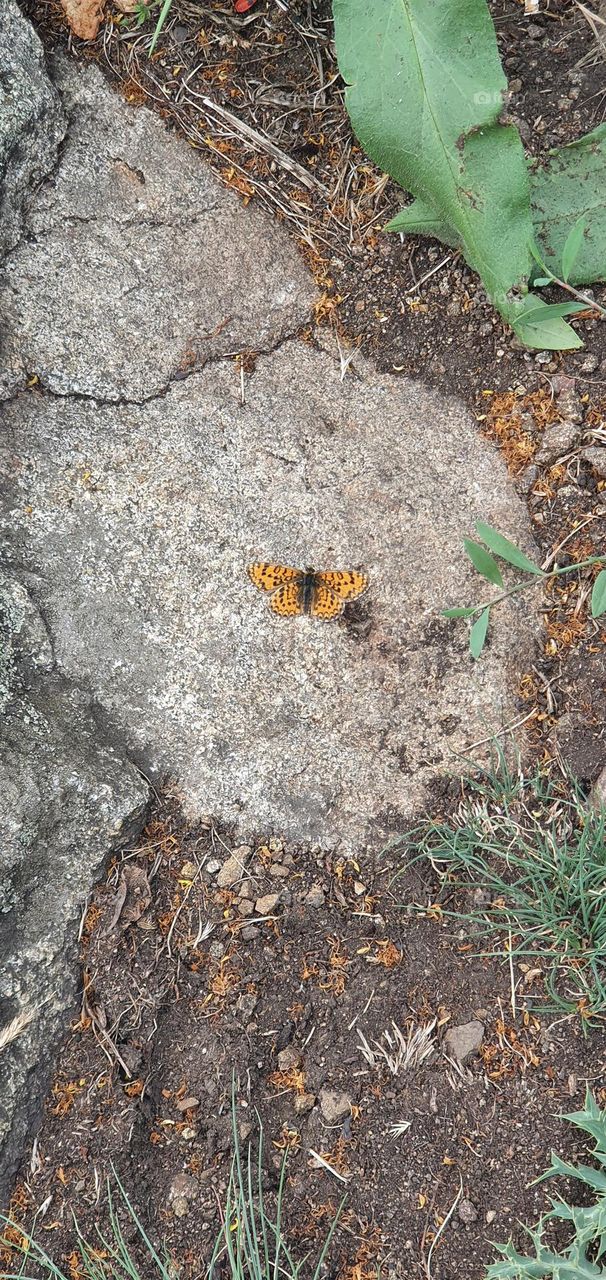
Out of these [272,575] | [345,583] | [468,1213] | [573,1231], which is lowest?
[573,1231]

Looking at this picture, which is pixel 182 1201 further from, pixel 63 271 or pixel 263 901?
pixel 63 271

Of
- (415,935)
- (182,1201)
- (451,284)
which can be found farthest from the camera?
(451,284)

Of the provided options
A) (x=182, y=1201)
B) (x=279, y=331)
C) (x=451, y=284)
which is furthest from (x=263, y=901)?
(x=451, y=284)

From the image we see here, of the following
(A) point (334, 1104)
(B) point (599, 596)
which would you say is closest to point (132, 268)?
(B) point (599, 596)

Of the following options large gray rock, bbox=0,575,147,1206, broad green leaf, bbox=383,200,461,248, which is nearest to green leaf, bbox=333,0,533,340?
broad green leaf, bbox=383,200,461,248

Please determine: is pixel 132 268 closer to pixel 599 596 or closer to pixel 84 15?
pixel 84 15
